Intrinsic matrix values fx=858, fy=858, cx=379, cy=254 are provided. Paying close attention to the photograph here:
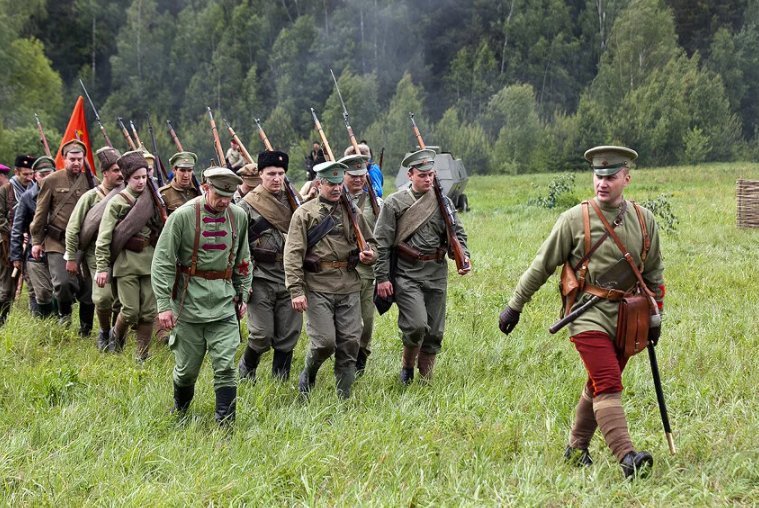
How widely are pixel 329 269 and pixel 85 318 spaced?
3802mm

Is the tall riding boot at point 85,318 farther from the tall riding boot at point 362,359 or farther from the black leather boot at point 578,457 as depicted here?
the black leather boot at point 578,457

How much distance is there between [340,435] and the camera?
5523 millimetres

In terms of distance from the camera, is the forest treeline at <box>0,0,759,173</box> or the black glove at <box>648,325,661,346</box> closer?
the black glove at <box>648,325,661,346</box>

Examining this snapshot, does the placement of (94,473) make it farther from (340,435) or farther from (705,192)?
(705,192)

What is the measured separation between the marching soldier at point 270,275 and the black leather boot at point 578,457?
2833 millimetres

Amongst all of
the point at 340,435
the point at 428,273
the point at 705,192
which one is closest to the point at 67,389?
the point at 340,435

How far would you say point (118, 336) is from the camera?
8.11 m

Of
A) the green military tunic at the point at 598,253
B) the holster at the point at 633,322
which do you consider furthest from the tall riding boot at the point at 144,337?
the holster at the point at 633,322

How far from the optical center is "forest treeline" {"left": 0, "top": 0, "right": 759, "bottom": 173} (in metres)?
45.3

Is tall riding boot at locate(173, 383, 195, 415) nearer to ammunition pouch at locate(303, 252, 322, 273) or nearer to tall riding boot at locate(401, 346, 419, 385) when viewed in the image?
ammunition pouch at locate(303, 252, 322, 273)

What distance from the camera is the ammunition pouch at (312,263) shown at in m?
6.55

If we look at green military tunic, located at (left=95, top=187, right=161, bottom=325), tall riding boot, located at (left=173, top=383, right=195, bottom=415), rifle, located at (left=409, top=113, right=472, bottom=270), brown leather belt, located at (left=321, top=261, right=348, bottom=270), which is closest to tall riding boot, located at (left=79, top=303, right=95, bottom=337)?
green military tunic, located at (left=95, top=187, right=161, bottom=325)

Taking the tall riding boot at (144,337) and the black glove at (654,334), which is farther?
the tall riding boot at (144,337)

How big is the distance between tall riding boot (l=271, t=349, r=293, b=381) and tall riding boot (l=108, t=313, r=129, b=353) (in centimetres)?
159
